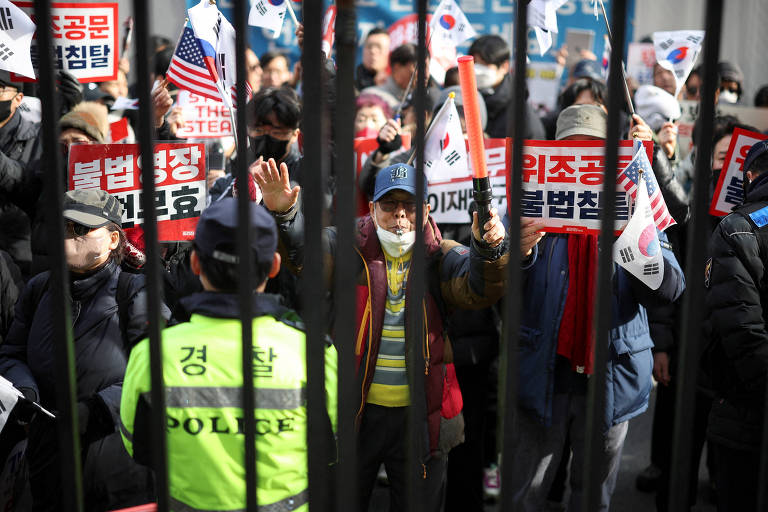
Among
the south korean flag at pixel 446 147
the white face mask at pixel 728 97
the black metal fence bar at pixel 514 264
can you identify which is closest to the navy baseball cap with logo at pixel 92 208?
the south korean flag at pixel 446 147

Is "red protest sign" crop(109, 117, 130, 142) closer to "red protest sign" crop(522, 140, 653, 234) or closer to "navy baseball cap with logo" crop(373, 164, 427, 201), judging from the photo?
"navy baseball cap with logo" crop(373, 164, 427, 201)

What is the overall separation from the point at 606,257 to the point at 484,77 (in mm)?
4675

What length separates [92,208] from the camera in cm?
329

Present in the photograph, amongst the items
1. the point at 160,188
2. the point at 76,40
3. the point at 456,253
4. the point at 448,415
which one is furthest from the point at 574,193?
the point at 76,40

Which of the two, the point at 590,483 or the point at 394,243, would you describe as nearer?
the point at 590,483

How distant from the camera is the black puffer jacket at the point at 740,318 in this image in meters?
2.94

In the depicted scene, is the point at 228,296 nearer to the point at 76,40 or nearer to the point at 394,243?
the point at 394,243

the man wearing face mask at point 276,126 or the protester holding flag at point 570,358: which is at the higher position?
the man wearing face mask at point 276,126

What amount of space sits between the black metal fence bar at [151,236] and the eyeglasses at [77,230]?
1.94 meters

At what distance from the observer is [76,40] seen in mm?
4852

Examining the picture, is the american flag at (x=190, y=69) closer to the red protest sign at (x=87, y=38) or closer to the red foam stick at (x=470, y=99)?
the red protest sign at (x=87, y=38)

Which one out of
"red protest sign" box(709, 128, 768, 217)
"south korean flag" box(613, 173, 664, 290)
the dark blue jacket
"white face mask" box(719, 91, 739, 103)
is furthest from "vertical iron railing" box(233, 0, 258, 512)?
"white face mask" box(719, 91, 739, 103)

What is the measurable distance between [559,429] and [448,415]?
52cm

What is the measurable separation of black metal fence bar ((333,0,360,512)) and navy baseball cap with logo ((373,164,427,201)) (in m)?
1.88
